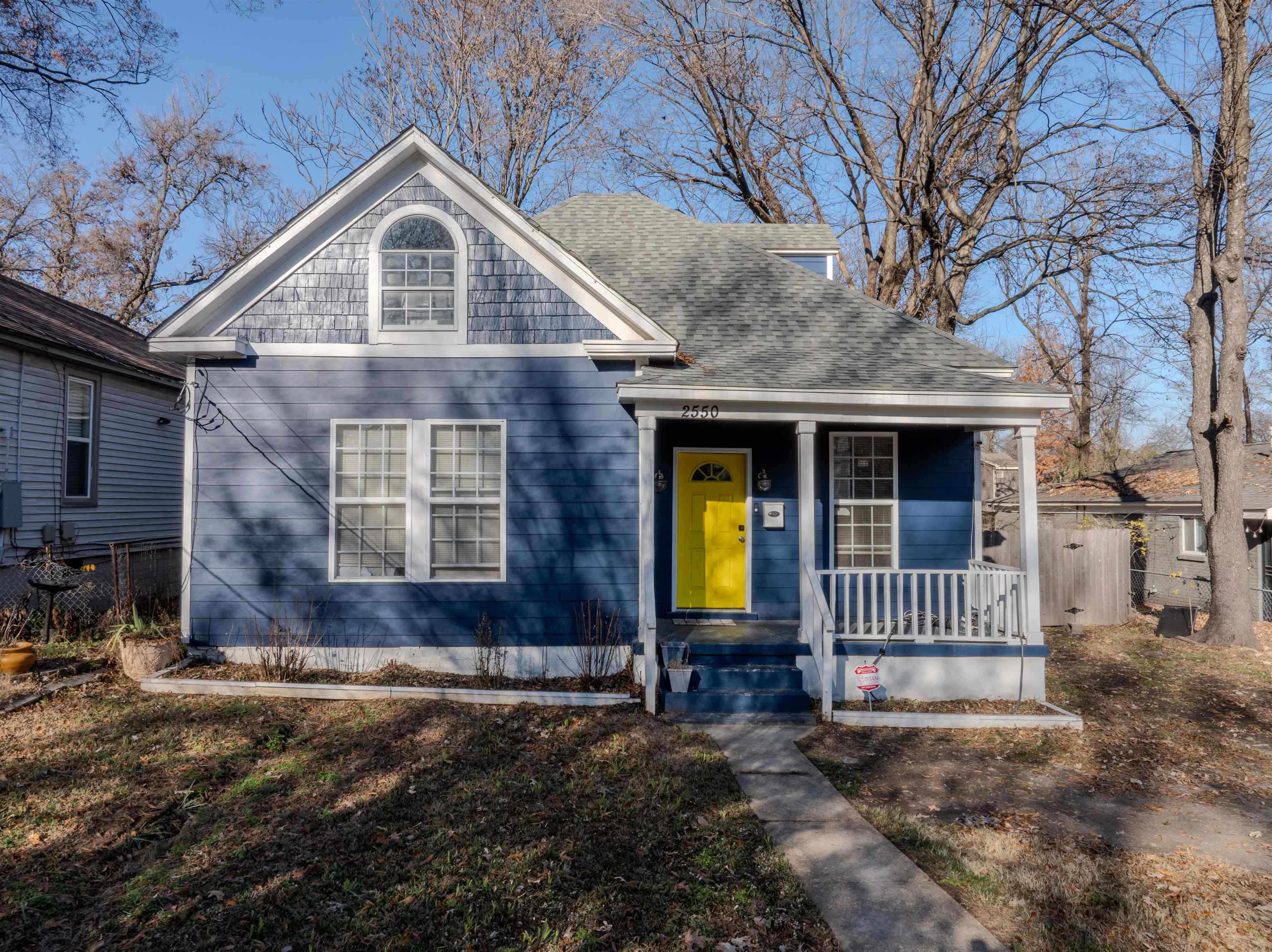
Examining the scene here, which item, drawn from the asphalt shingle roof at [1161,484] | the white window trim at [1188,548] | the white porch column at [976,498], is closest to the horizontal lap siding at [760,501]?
the white porch column at [976,498]

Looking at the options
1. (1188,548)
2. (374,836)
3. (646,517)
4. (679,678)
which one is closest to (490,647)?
(679,678)

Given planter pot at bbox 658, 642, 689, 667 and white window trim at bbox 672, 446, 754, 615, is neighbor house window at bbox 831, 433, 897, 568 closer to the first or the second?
white window trim at bbox 672, 446, 754, 615

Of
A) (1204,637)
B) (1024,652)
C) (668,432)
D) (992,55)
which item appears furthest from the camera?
(992,55)

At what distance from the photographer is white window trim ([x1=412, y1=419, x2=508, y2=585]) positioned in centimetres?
812

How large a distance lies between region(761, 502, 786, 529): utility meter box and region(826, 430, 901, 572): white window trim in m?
0.62

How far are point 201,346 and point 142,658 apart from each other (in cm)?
330

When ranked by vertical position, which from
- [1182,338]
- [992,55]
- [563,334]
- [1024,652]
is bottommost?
[1024,652]

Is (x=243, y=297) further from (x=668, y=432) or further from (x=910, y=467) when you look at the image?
(x=910, y=467)

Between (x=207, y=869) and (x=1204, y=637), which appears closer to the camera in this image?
(x=207, y=869)

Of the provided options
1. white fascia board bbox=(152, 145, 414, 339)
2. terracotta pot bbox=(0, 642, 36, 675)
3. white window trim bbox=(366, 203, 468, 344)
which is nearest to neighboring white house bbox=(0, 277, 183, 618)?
white fascia board bbox=(152, 145, 414, 339)

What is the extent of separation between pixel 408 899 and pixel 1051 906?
3415 mm

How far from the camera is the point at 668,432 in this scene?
31.0ft

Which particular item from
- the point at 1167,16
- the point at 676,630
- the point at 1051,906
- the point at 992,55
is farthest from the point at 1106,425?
the point at 1051,906

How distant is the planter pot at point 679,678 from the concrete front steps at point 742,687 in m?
0.05
